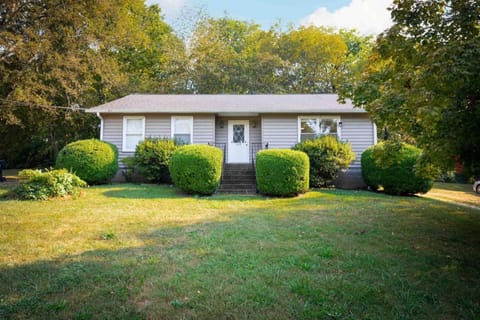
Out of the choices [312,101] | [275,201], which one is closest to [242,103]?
[312,101]

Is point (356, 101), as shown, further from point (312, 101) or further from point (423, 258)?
point (312, 101)

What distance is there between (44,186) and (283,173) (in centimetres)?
658

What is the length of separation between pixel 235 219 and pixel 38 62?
1212 cm

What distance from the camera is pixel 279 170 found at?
320 inches

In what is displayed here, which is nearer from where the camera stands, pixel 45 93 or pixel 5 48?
pixel 5 48

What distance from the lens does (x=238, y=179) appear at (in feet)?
33.4

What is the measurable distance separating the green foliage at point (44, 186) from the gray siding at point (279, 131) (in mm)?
7194

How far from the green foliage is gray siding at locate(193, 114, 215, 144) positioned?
514 centimetres

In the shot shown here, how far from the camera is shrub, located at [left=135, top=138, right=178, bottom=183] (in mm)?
10016

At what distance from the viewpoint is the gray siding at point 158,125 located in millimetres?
11469

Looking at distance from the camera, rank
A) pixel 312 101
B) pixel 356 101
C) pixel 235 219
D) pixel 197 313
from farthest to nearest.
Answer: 1. pixel 312 101
2. pixel 235 219
3. pixel 356 101
4. pixel 197 313

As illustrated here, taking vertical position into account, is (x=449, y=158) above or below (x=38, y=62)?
below

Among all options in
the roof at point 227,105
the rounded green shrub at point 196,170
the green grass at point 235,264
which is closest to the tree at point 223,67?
the roof at point 227,105

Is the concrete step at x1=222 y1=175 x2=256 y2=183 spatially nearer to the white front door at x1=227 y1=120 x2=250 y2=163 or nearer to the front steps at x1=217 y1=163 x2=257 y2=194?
the front steps at x1=217 y1=163 x2=257 y2=194
